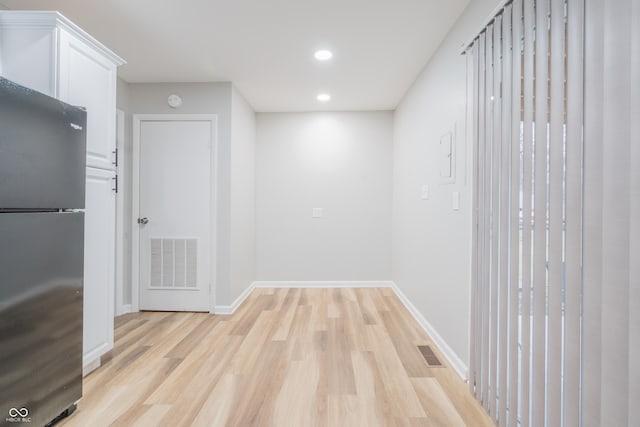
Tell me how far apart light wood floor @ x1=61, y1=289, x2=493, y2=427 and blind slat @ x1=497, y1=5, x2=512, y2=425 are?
0.88 feet

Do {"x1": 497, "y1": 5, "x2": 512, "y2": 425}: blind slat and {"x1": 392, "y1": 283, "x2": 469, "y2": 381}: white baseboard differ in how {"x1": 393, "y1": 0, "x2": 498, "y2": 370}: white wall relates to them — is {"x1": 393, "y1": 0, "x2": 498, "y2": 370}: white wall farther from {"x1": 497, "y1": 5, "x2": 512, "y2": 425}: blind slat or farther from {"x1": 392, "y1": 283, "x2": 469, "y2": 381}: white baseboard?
{"x1": 497, "y1": 5, "x2": 512, "y2": 425}: blind slat

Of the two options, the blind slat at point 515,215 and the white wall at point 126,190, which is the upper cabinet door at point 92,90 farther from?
the blind slat at point 515,215

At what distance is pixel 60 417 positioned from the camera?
1.75 metres

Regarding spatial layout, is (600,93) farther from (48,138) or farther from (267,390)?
(48,138)

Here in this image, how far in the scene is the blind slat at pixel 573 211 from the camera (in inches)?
45.3

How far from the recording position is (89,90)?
6.97 feet

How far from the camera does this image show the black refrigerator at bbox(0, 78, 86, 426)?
140 cm

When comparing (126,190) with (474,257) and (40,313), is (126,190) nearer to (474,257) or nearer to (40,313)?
(40,313)

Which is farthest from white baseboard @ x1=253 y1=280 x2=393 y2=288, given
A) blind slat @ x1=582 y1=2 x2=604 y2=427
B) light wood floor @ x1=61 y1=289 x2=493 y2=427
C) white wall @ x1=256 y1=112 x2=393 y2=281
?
blind slat @ x1=582 y1=2 x2=604 y2=427

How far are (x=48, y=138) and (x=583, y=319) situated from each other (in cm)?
238

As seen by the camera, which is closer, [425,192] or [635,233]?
[635,233]

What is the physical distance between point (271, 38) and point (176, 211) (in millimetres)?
2053

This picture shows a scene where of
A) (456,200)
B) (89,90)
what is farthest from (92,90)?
(456,200)

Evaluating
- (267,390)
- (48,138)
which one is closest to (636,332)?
(267,390)
